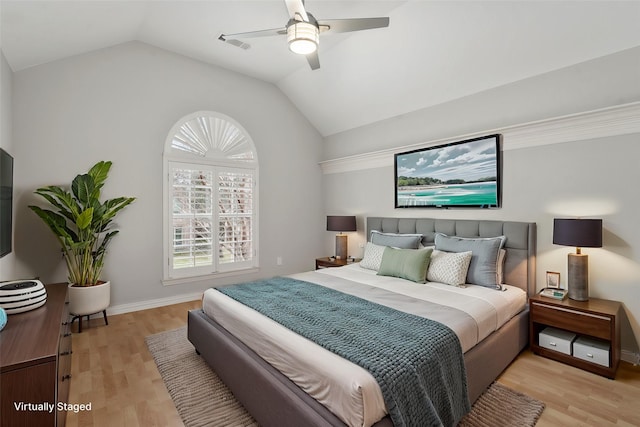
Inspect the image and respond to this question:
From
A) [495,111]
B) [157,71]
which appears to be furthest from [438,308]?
[157,71]

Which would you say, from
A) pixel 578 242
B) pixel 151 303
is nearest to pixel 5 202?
pixel 151 303

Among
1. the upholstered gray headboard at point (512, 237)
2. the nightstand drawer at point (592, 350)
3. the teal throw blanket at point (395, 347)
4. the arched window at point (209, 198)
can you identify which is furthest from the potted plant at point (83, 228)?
the nightstand drawer at point (592, 350)

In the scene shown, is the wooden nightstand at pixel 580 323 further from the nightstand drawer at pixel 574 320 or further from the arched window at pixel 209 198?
the arched window at pixel 209 198

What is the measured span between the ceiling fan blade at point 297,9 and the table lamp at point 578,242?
2.75m

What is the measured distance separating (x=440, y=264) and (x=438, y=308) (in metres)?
0.93

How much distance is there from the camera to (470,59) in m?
3.34

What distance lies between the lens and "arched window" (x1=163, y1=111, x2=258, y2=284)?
13.8 feet

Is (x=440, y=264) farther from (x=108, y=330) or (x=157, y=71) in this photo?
(x=157, y=71)

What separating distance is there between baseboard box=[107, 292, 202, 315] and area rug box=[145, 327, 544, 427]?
1552 mm

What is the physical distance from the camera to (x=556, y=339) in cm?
272

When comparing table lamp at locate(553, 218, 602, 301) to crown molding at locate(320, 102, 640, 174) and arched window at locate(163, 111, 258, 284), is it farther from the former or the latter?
arched window at locate(163, 111, 258, 284)

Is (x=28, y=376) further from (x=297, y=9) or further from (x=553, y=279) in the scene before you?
(x=553, y=279)

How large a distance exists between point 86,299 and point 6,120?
6.22 feet

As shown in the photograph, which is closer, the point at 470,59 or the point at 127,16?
the point at 127,16
